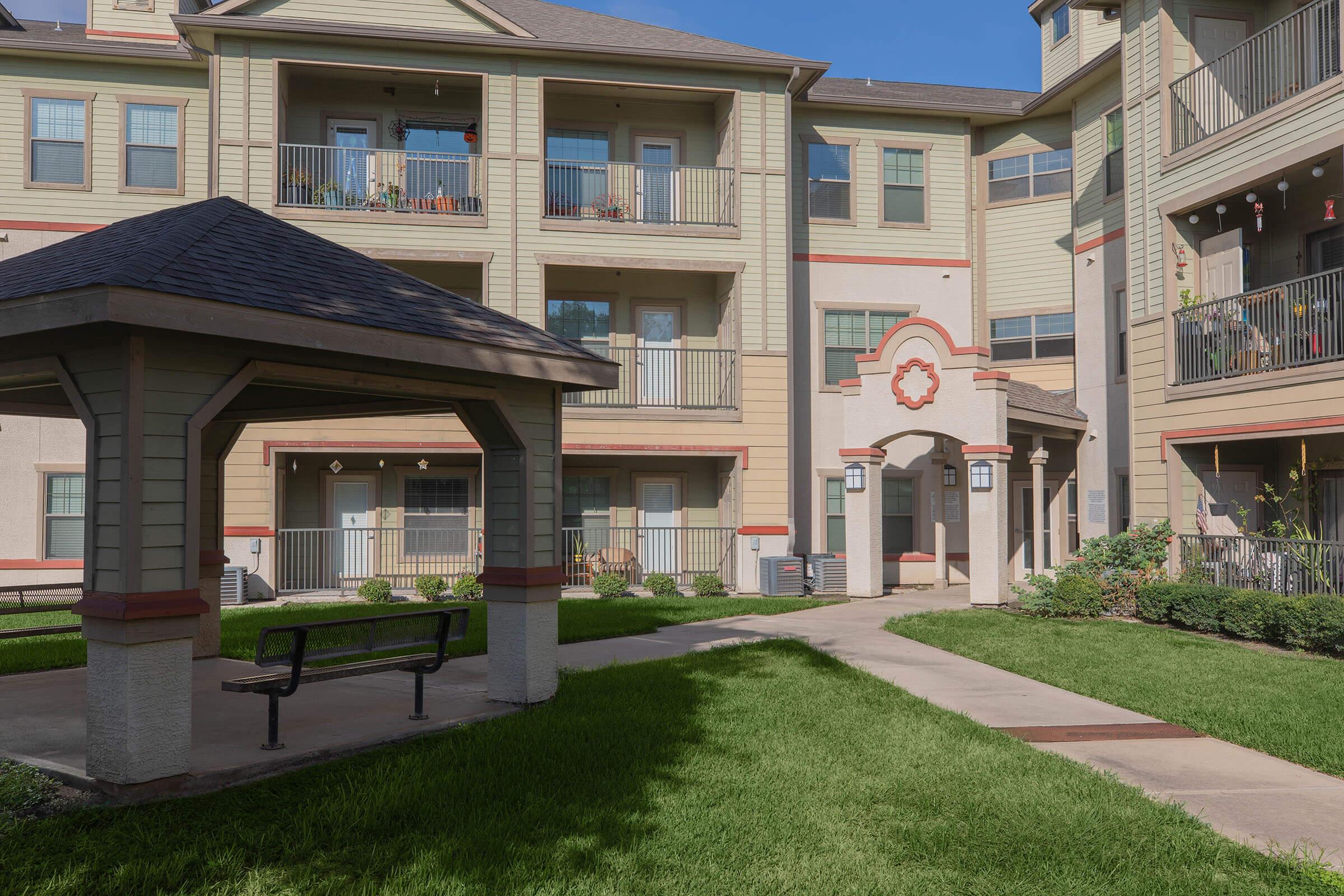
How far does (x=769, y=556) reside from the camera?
1998cm

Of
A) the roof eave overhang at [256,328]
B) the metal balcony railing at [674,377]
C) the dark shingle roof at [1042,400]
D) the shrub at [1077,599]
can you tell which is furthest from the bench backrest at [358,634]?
the dark shingle roof at [1042,400]

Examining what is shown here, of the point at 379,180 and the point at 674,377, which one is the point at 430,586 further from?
the point at 379,180

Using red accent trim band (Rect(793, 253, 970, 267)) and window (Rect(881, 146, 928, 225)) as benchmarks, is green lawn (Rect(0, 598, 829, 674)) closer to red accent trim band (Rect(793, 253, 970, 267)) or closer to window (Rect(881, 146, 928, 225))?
red accent trim band (Rect(793, 253, 970, 267))

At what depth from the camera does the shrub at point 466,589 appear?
1822 cm

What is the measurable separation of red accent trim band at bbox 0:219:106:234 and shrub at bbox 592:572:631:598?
1155cm

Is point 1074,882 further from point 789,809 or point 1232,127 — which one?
point 1232,127

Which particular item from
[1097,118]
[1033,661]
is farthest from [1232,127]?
[1033,661]

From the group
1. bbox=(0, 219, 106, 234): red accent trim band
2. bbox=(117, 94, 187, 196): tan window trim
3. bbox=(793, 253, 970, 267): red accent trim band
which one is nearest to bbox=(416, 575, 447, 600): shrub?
bbox=(117, 94, 187, 196): tan window trim

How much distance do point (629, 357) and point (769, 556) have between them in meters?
4.94

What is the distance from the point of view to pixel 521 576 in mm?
8711

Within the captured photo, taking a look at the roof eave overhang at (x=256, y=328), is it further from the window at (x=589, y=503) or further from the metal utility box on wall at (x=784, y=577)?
the window at (x=589, y=503)

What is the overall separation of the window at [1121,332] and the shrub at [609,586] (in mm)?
10380

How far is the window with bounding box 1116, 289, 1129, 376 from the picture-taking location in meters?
19.7

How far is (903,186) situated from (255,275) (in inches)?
709
